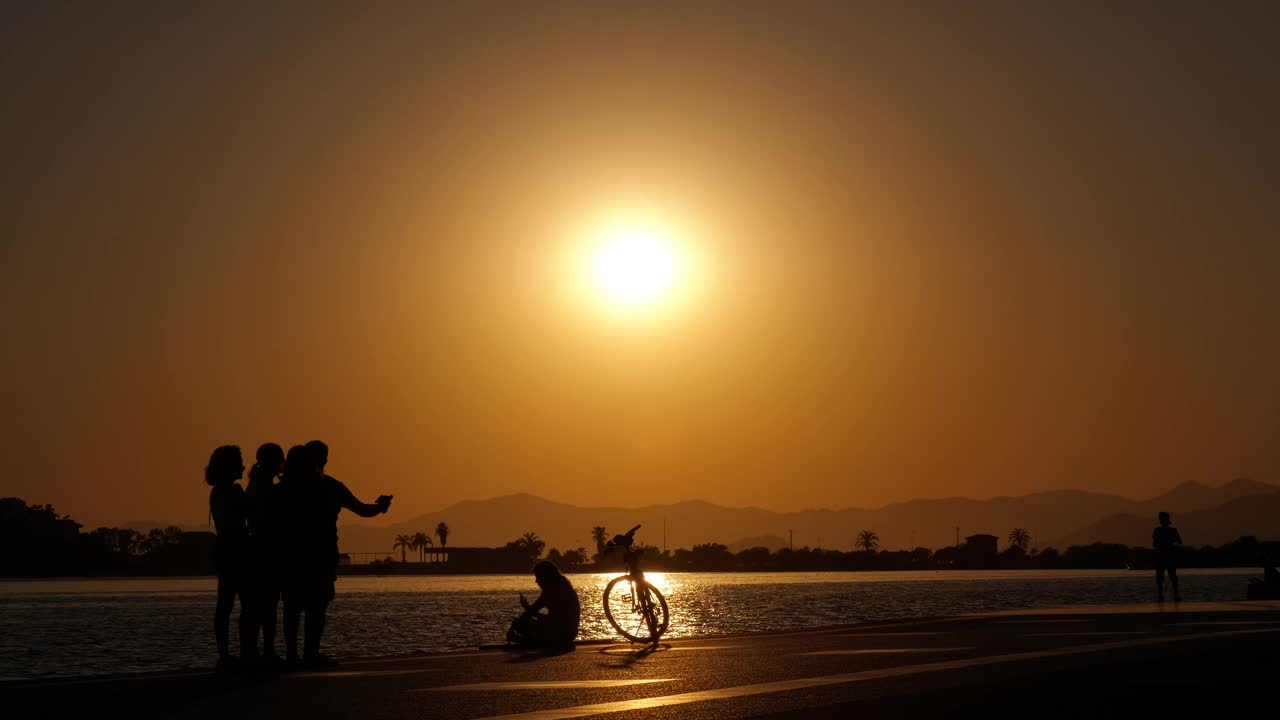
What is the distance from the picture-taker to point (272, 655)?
15.2 metres

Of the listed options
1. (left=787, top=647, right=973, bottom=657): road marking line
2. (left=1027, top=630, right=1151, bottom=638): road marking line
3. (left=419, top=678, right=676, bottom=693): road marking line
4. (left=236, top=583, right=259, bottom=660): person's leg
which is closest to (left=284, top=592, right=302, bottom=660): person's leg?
(left=236, top=583, right=259, bottom=660): person's leg

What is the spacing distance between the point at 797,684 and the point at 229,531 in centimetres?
661

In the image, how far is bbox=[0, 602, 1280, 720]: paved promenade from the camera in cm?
1046

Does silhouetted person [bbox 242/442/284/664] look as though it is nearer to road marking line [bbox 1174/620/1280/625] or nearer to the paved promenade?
the paved promenade

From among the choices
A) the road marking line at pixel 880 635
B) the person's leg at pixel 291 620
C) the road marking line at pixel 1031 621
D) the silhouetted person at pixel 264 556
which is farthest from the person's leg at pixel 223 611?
the road marking line at pixel 1031 621

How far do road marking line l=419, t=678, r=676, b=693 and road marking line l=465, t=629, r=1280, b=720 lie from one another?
1157 mm

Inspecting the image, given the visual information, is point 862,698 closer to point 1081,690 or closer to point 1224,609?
point 1081,690

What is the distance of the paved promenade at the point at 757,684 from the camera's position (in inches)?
412

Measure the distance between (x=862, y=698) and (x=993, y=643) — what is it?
6.83 metres

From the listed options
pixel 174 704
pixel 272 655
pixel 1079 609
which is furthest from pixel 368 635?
pixel 174 704

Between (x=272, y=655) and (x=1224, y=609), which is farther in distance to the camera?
(x=1224, y=609)

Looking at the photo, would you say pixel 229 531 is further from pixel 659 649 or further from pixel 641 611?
pixel 641 611

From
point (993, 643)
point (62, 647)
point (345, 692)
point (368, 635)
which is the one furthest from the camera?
point (368, 635)

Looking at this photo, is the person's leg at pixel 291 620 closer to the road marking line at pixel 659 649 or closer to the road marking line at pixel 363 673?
the road marking line at pixel 363 673
